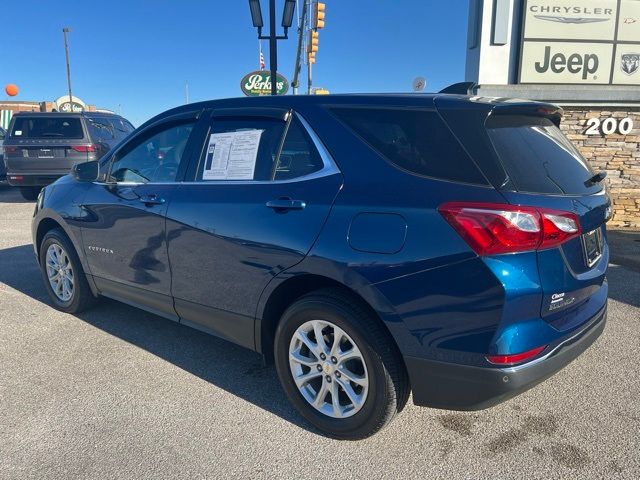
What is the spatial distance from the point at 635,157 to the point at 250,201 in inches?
319

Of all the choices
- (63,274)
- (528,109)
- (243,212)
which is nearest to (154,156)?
(243,212)

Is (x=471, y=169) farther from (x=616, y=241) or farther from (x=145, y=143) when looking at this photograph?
(x=616, y=241)

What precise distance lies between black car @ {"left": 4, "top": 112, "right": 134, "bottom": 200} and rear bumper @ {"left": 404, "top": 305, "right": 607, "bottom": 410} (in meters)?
10.1

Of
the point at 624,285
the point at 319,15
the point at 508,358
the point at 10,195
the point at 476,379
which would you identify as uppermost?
the point at 319,15

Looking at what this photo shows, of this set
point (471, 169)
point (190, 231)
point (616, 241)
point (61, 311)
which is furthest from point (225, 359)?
point (616, 241)

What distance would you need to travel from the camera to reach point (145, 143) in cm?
369

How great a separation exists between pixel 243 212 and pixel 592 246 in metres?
1.85

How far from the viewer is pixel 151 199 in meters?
3.34

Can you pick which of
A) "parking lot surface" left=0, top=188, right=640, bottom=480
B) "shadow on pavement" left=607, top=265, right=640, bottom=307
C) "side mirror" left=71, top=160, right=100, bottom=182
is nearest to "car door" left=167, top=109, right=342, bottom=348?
"parking lot surface" left=0, top=188, right=640, bottom=480

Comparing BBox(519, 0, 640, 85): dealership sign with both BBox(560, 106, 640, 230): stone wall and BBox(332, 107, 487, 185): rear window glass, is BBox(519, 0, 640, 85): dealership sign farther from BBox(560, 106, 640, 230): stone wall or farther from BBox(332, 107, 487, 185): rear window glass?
BBox(332, 107, 487, 185): rear window glass

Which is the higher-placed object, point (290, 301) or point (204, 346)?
point (290, 301)

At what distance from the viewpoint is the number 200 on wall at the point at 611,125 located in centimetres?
823

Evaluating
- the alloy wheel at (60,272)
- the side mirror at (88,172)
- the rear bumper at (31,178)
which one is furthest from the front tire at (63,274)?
the rear bumper at (31,178)

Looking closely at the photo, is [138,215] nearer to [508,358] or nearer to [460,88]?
[460,88]
